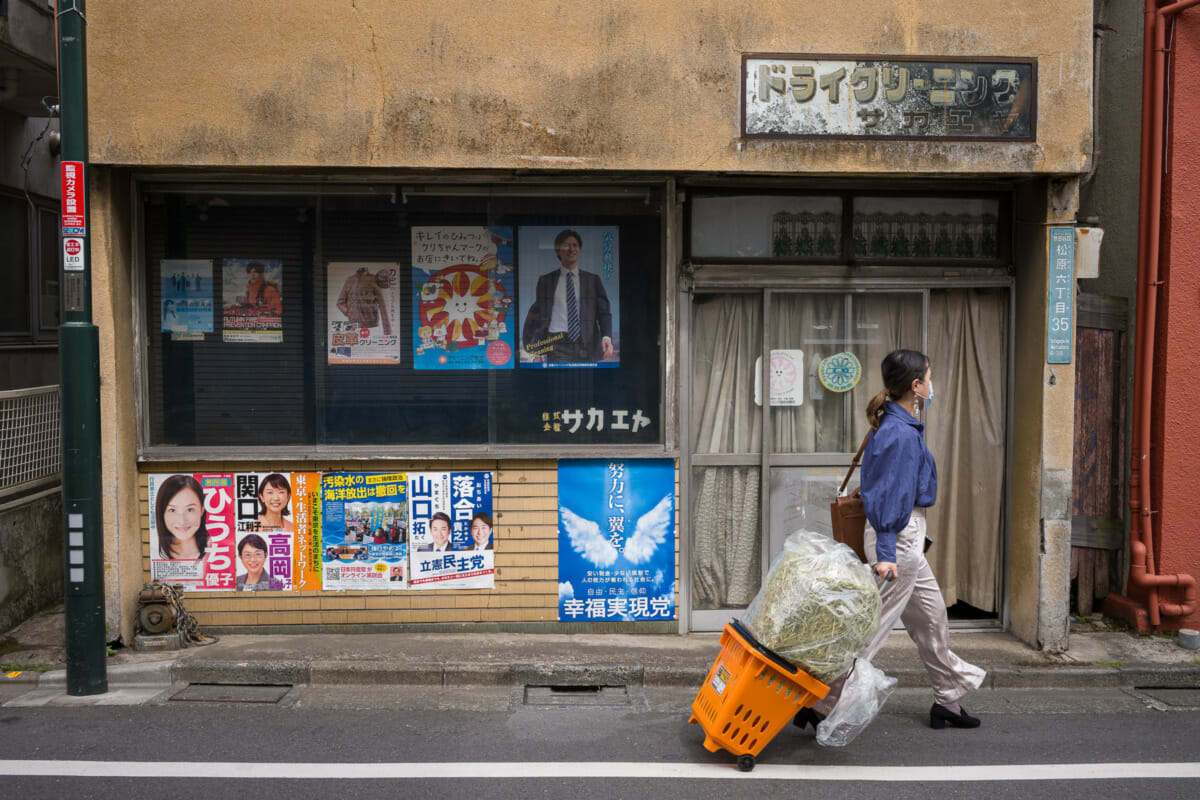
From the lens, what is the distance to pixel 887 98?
22.4 feet

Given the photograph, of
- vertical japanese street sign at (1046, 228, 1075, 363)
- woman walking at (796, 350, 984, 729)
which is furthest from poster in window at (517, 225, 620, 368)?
vertical japanese street sign at (1046, 228, 1075, 363)

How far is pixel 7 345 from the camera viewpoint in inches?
399

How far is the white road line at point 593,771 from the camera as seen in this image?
4957mm

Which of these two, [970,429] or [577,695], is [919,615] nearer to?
[577,695]

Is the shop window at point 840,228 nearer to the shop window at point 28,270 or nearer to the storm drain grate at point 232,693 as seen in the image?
the storm drain grate at point 232,693

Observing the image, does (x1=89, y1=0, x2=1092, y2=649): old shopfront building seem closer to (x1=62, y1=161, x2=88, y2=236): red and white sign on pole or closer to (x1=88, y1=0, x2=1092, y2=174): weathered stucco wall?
(x1=88, y1=0, x2=1092, y2=174): weathered stucco wall

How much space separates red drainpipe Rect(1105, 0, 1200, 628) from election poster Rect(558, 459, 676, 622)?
11.4 feet

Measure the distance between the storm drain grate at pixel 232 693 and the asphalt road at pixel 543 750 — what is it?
47 millimetres

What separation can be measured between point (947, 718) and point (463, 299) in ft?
13.9

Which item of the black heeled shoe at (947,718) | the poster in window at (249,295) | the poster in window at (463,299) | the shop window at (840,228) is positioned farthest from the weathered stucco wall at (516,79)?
the black heeled shoe at (947,718)

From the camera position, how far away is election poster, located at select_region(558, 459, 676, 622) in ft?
24.0

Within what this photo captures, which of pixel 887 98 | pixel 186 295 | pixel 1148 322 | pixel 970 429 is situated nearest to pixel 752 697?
pixel 970 429

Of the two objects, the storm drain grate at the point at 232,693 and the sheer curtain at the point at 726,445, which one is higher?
the sheer curtain at the point at 726,445

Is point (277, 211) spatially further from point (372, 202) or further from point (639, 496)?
point (639, 496)
